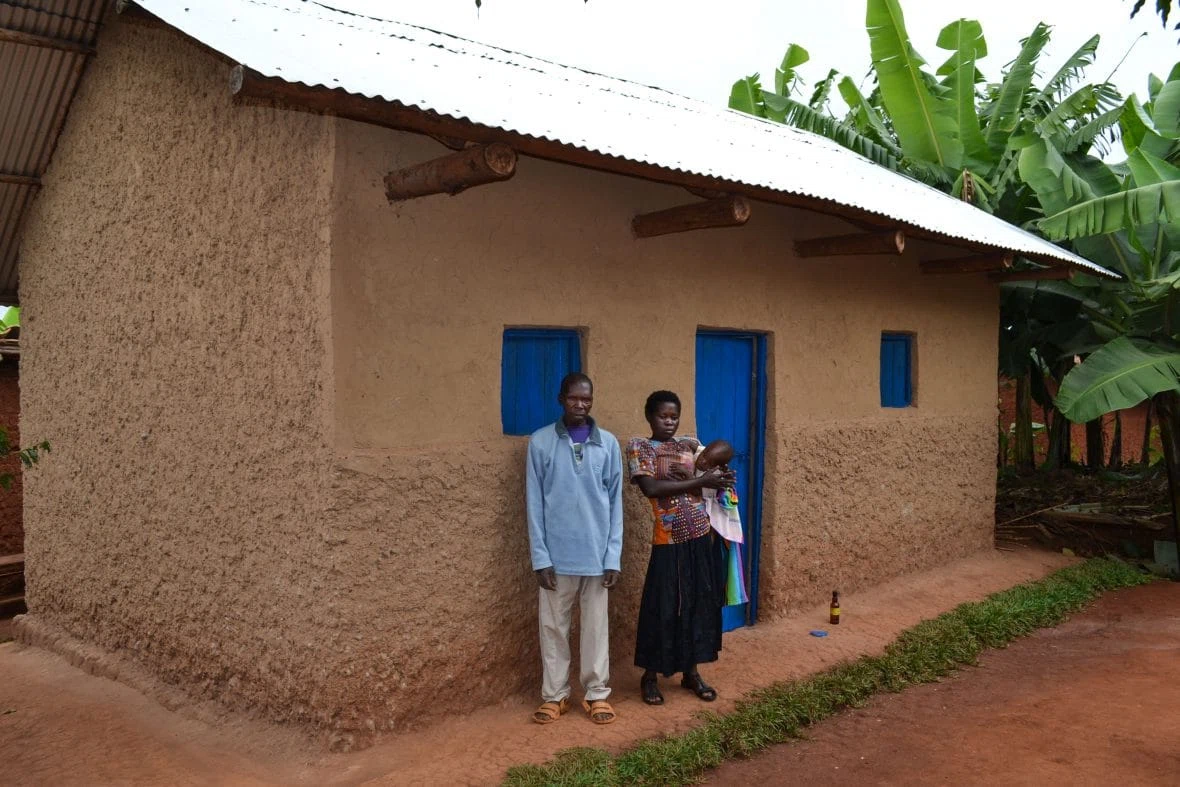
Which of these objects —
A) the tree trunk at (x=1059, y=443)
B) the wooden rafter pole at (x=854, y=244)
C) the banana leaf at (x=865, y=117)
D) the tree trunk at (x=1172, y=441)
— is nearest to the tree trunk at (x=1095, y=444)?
the tree trunk at (x=1059, y=443)

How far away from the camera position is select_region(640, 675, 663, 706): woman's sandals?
4770mm

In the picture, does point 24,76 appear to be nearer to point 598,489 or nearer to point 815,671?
point 598,489

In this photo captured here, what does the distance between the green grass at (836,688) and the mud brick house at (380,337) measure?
74cm

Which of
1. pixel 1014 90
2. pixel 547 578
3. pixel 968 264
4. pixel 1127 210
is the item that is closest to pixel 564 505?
pixel 547 578

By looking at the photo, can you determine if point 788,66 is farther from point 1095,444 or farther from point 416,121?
point 416,121

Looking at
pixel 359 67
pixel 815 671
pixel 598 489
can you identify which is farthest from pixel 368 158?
pixel 815 671

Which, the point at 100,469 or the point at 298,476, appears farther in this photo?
the point at 100,469

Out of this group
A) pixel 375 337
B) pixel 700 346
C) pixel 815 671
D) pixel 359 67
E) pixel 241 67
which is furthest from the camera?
pixel 700 346

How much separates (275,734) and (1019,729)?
11.6 feet

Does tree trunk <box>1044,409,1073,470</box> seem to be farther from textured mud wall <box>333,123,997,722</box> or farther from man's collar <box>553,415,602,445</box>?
man's collar <box>553,415,602,445</box>

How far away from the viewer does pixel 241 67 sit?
3166 mm

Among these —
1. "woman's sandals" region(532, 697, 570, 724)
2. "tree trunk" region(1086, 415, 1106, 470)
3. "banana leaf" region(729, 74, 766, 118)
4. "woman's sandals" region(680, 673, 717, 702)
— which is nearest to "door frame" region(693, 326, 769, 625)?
→ "woman's sandals" region(680, 673, 717, 702)

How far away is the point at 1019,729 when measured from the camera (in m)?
4.79

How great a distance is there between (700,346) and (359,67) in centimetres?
275
